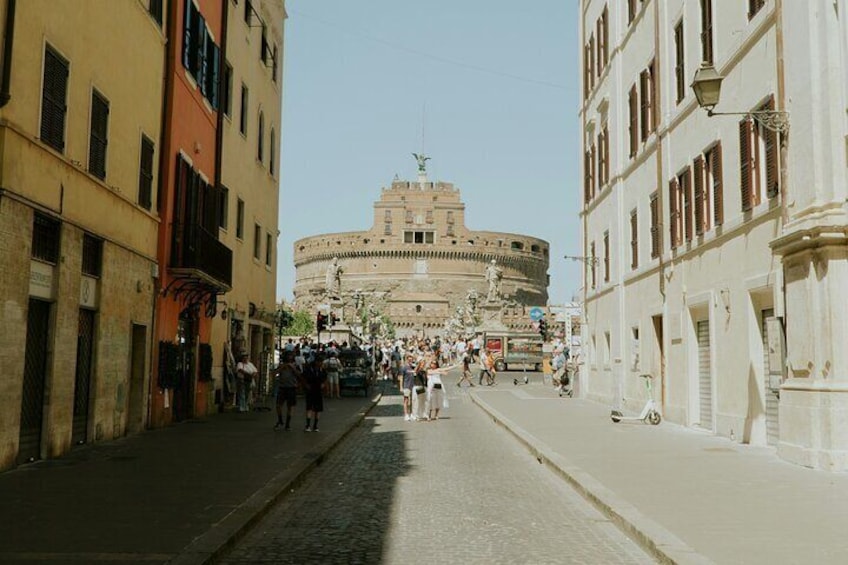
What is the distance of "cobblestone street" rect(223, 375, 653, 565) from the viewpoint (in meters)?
7.22

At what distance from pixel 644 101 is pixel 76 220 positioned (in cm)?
1470

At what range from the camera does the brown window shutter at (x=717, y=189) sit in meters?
16.8

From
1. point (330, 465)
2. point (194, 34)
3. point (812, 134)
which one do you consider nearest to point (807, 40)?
point (812, 134)

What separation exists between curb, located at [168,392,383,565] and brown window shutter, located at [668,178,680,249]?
31.9 ft

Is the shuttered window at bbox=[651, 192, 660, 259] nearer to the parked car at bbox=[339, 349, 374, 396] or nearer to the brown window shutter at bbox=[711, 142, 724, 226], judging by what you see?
the brown window shutter at bbox=[711, 142, 724, 226]

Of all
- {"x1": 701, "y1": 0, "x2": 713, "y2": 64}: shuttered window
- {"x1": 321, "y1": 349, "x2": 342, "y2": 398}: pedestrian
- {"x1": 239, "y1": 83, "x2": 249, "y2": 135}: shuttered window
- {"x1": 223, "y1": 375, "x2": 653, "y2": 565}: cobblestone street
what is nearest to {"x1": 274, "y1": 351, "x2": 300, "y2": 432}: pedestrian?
{"x1": 223, "y1": 375, "x2": 653, "y2": 565}: cobblestone street

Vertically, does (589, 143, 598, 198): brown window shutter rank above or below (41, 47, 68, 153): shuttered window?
above

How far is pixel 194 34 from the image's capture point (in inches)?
776

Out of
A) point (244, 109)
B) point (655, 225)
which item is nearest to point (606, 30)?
point (655, 225)

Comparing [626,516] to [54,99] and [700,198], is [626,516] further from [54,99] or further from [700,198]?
[700,198]

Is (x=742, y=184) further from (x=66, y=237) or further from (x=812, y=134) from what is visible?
(x=66, y=237)

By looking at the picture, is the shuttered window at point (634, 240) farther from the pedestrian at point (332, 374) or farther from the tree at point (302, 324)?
the tree at point (302, 324)

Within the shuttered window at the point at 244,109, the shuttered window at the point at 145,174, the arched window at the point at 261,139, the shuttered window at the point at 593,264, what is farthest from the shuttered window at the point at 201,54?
the shuttered window at the point at 593,264

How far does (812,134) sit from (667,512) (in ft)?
21.1
